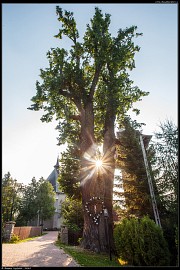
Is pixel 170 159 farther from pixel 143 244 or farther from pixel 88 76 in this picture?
pixel 88 76

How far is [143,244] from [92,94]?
32.5 feet

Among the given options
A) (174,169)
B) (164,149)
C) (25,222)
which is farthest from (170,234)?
(25,222)

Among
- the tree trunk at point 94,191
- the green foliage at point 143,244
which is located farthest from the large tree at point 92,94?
the green foliage at point 143,244

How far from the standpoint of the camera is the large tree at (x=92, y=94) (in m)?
12.0

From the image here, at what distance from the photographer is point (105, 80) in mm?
15406

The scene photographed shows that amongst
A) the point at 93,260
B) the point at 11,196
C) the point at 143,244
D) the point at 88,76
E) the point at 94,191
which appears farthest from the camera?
the point at 11,196

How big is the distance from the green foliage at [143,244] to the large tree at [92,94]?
2634 millimetres

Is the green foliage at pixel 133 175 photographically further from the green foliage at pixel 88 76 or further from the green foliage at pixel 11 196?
the green foliage at pixel 11 196

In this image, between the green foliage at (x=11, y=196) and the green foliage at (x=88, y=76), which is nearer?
the green foliage at (x=88, y=76)

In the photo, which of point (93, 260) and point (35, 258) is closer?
point (35, 258)

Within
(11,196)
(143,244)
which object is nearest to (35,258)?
(143,244)

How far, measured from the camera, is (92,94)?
1416cm

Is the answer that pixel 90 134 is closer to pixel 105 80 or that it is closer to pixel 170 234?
pixel 105 80

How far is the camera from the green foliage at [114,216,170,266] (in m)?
7.39
